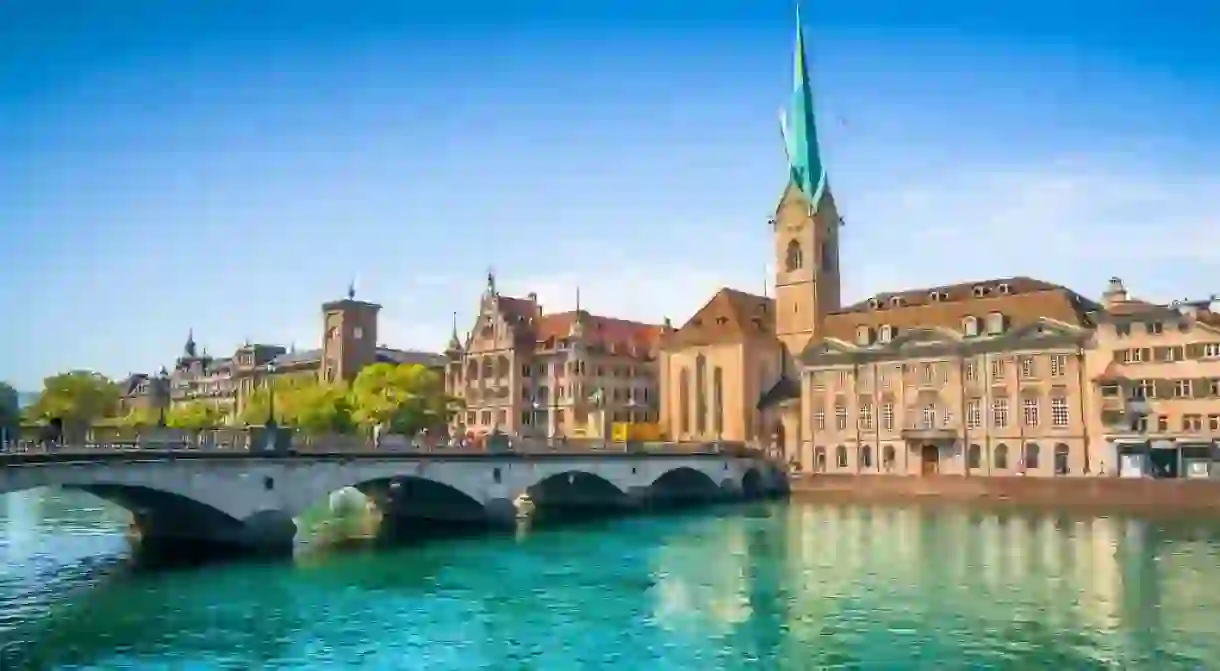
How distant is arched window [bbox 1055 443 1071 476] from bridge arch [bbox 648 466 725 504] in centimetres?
2359

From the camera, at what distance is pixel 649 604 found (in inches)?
1379

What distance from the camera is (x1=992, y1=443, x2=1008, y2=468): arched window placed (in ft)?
272

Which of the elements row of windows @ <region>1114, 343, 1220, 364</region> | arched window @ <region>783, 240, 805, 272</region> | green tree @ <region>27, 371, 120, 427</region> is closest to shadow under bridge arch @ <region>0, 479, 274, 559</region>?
row of windows @ <region>1114, 343, 1220, 364</region>

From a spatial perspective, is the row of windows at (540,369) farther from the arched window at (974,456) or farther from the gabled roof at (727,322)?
the arched window at (974,456)

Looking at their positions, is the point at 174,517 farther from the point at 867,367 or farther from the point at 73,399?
the point at 73,399

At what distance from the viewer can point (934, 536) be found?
53438mm

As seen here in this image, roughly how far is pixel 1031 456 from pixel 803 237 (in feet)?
119

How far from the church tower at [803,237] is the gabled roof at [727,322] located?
234 centimetres

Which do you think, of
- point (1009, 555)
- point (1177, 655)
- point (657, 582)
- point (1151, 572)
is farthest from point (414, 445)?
point (1177, 655)

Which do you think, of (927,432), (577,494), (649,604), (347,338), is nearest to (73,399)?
(347,338)

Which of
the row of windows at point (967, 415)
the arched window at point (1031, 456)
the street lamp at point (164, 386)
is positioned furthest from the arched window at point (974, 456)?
the street lamp at point (164, 386)

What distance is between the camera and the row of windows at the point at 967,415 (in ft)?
264

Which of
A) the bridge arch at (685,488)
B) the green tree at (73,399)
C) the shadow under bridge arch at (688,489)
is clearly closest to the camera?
the shadow under bridge arch at (688,489)

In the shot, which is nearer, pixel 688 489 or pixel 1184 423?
pixel 1184 423
